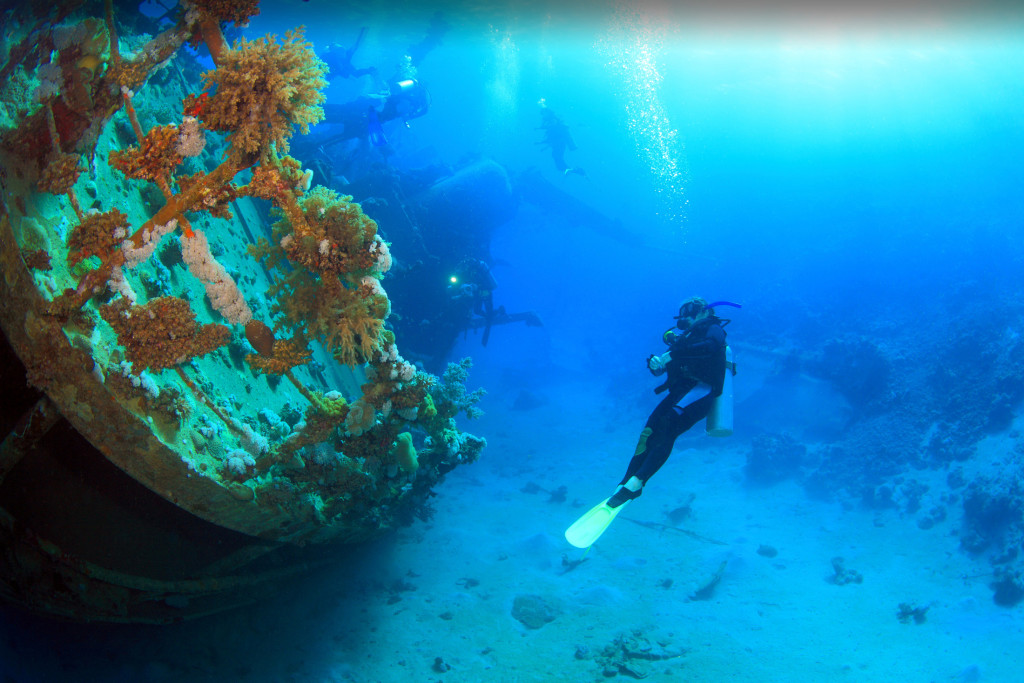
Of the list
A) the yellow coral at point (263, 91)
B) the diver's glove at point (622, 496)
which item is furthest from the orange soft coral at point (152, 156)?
the diver's glove at point (622, 496)

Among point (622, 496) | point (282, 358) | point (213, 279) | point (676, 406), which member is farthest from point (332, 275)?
point (676, 406)

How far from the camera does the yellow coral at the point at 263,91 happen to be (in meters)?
2.26

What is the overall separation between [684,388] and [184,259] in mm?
5219

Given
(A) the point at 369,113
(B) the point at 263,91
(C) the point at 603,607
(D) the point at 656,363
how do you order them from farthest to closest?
(A) the point at 369,113
(C) the point at 603,607
(D) the point at 656,363
(B) the point at 263,91

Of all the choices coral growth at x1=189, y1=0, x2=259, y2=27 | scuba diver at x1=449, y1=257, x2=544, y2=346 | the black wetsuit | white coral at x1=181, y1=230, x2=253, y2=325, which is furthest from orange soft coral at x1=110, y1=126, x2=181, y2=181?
scuba diver at x1=449, y1=257, x2=544, y2=346

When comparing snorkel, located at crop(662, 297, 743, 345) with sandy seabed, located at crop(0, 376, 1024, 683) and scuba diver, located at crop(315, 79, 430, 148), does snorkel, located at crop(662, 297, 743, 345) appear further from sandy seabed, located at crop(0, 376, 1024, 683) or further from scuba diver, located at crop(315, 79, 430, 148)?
scuba diver, located at crop(315, 79, 430, 148)

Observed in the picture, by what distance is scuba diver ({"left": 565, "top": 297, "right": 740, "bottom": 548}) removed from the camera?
16.2 feet

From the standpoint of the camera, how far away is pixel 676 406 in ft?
18.0

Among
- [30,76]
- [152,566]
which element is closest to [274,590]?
[152,566]

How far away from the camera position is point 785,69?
4506 centimetres

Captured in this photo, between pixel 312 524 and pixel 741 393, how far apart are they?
19.8 m

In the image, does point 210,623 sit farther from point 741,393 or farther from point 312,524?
point 741,393

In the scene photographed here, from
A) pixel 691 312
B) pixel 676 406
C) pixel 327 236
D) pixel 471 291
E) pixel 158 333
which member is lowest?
pixel 158 333

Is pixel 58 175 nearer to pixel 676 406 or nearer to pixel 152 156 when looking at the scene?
pixel 152 156
